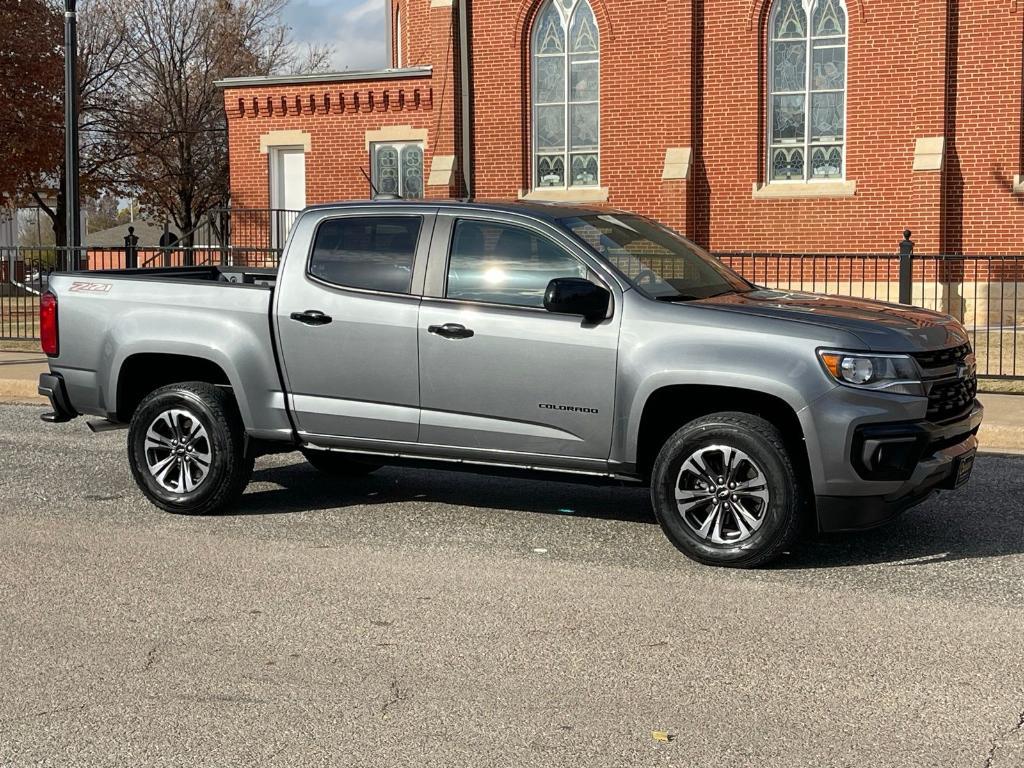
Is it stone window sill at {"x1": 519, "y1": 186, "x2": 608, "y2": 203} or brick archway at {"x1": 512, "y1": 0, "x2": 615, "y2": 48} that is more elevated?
brick archway at {"x1": 512, "y1": 0, "x2": 615, "y2": 48}

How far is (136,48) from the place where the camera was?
154 feet

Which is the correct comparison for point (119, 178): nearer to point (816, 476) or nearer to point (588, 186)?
point (588, 186)

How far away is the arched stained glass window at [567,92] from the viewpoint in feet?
75.8

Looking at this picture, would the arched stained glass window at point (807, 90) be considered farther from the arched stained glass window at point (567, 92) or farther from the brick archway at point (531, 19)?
the arched stained glass window at point (567, 92)

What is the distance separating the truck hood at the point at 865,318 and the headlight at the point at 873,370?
0.19ft

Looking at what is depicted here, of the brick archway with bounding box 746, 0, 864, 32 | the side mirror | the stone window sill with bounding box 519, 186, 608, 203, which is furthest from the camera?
the stone window sill with bounding box 519, 186, 608, 203

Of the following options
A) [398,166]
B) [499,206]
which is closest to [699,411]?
[499,206]

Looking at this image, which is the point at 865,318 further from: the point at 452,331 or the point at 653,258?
the point at 452,331

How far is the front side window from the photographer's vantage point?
985 inches

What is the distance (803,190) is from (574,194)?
159 inches

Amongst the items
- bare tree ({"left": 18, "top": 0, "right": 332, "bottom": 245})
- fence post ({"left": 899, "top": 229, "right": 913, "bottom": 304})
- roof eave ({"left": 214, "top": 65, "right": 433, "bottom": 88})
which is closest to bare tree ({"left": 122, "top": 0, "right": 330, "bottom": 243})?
bare tree ({"left": 18, "top": 0, "right": 332, "bottom": 245})

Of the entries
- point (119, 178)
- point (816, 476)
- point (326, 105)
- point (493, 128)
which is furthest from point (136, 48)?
point (816, 476)

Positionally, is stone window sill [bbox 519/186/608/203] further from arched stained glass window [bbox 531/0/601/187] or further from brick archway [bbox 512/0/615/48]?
brick archway [bbox 512/0/615/48]

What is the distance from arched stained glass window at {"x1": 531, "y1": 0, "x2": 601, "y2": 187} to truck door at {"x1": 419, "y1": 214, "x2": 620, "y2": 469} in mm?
16274
